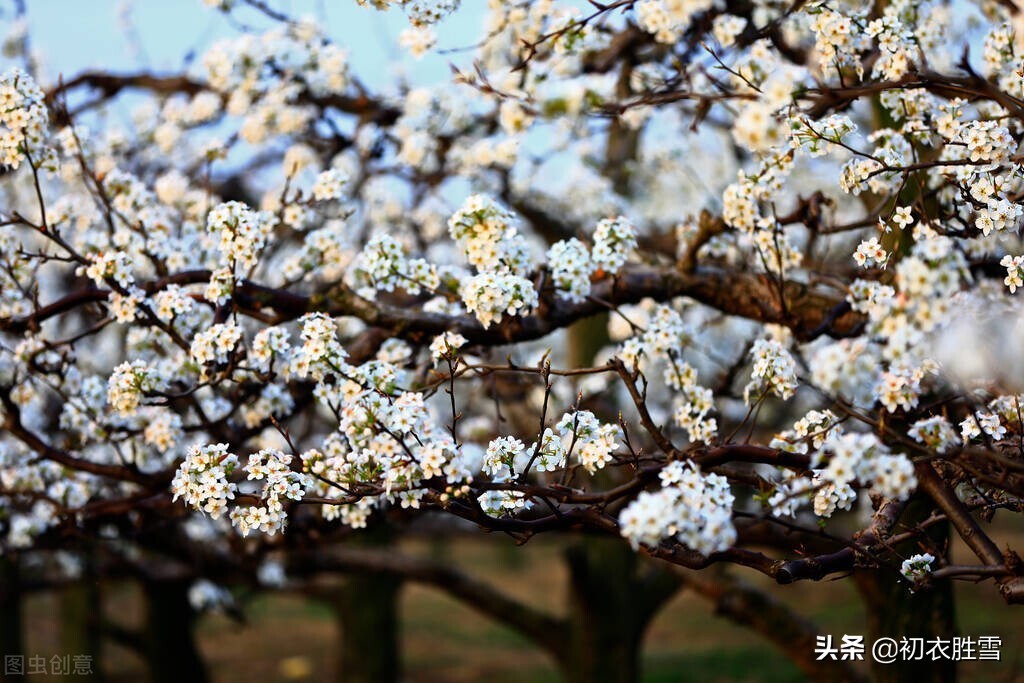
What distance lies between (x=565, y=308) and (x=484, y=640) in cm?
1409

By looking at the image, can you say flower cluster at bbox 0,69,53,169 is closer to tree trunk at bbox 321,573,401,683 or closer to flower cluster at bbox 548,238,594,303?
flower cluster at bbox 548,238,594,303

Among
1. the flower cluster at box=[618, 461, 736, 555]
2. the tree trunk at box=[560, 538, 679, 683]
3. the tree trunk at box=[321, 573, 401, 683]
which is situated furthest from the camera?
the tree trunk at box=[321, 573, 401, 683]

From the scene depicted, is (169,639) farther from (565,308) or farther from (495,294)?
(495,294)

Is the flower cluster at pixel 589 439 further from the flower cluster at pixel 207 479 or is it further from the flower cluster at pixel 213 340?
the flower cluster at pixel 213 340

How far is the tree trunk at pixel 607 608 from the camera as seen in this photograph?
831cm

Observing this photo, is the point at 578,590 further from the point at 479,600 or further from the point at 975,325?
the point at 975,325

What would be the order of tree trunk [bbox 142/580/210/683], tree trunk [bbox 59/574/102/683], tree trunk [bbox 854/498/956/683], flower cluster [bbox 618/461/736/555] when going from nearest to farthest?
flower cluster [bbox 618/461/736/555], tree trunk [bbox 854/498/956/683], tree trunk [bbox 142/580/210/683], tree trunk [bbox 59/574/102/683]

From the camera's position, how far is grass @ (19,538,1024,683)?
527 inches

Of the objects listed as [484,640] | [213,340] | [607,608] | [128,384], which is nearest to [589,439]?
[213,340]

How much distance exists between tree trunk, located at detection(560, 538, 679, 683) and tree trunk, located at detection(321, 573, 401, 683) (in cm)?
321

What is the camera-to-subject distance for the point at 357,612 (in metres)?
11.0

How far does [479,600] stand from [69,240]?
4.25 meters

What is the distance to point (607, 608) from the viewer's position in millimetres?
8438

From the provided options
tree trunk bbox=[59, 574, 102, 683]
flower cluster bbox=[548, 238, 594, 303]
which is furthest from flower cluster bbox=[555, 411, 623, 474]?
tree trunk bbox=[59, 574, 102, 683]
